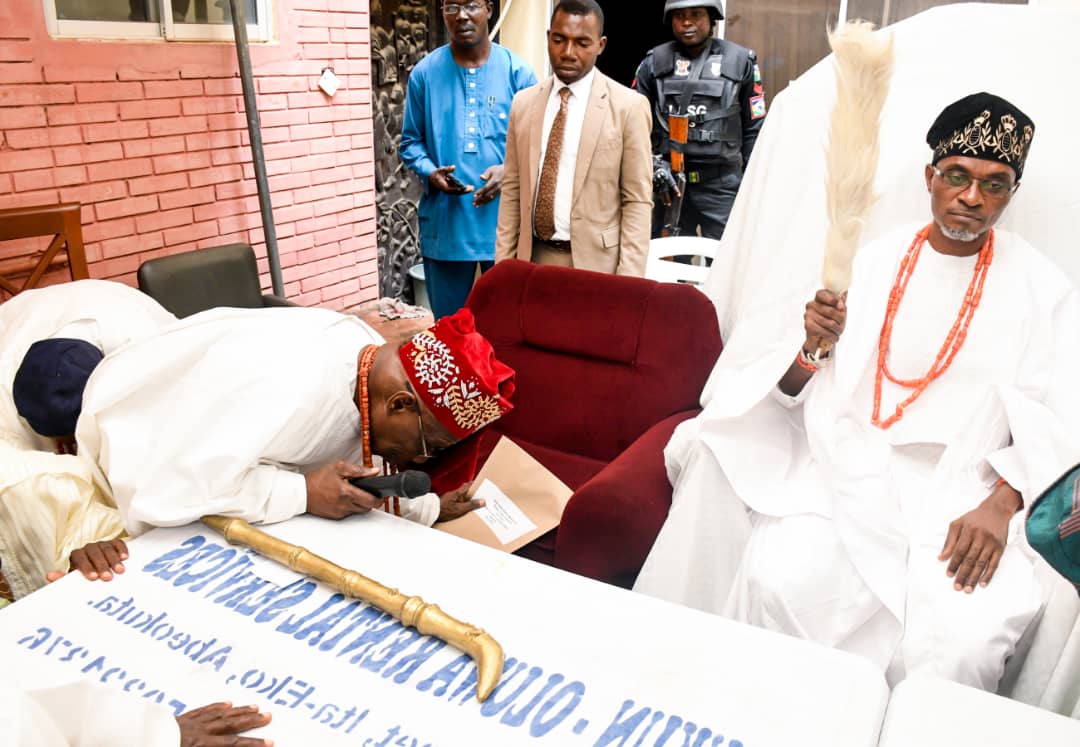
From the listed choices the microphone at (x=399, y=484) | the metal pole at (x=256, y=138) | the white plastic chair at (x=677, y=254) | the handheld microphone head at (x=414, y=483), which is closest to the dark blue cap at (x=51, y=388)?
the microphone at (x=399, y=484)

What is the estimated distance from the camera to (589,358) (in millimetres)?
2916

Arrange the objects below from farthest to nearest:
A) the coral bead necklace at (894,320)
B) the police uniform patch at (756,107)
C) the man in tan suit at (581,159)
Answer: the police uniform patch at (756,107), the man in tan suit at (581,159), the coral bead necklace at (894,320)

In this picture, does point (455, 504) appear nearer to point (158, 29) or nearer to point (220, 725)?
point (220, 725)

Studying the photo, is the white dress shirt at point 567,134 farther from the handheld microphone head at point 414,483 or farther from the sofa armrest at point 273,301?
the handheld microphone head at point 414,483

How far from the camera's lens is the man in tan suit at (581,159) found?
349 centimetres

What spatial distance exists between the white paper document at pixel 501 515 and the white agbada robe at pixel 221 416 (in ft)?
1.95

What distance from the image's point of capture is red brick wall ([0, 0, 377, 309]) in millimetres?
3551

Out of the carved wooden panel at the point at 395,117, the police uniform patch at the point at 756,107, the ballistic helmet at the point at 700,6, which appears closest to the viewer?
the ballistic helmet at the point at 700,6

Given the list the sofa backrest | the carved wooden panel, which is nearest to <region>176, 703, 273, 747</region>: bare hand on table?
the sofa backrest

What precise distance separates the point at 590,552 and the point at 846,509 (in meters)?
0.64

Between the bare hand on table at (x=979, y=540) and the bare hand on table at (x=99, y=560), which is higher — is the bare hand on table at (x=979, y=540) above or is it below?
below

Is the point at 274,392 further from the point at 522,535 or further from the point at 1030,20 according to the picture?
the point at 1030,20

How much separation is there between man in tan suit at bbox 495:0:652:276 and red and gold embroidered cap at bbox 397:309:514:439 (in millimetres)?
1763

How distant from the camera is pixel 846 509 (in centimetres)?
216
